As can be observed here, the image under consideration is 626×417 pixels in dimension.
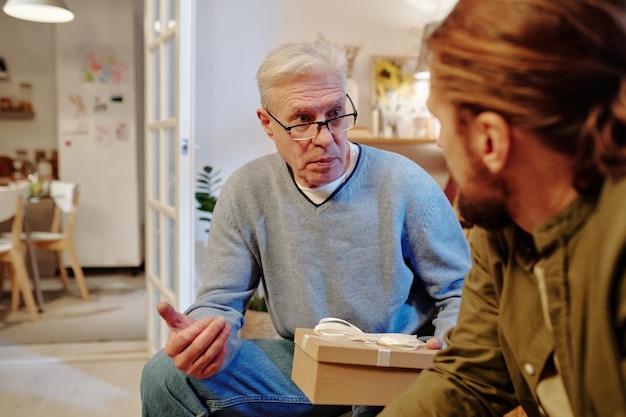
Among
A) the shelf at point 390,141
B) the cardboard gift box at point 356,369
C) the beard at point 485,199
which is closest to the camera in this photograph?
the beard at point 485,199

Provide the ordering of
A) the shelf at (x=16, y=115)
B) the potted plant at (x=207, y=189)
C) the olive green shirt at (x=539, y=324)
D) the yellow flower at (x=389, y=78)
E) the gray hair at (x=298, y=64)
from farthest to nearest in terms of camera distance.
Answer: the shelf at (x=16, y=115) → the yellow flower at (x=389, y=78) → the potted plant at (x=207, y=189) → the gray hair at (x=298, y=64) → the olive green shirt at (x=539, y=324)

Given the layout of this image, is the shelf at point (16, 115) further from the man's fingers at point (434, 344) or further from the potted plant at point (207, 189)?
the man's fingers at point (434, 344)

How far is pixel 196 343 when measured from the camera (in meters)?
1.13

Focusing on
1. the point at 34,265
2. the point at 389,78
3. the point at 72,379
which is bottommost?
the point at 72,379

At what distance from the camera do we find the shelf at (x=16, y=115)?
222 inches

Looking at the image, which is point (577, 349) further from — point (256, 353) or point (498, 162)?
point (256, 353)

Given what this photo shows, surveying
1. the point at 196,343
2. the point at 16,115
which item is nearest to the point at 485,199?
the point at 196,343

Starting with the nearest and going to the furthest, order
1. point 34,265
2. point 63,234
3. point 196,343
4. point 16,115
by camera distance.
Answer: point 196,343
point 34,265
point 63,234
point 16,115

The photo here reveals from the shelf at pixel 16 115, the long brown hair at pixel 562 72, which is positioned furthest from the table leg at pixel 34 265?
the long brown hair at pixel 562 72

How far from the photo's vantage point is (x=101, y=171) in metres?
5.01

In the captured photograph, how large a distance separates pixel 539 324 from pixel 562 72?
0.32 metres

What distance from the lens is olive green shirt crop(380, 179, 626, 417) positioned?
0.56 metres

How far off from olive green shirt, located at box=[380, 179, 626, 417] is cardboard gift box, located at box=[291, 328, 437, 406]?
0.34ft

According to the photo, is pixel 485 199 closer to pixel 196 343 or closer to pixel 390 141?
pixel 196 343
